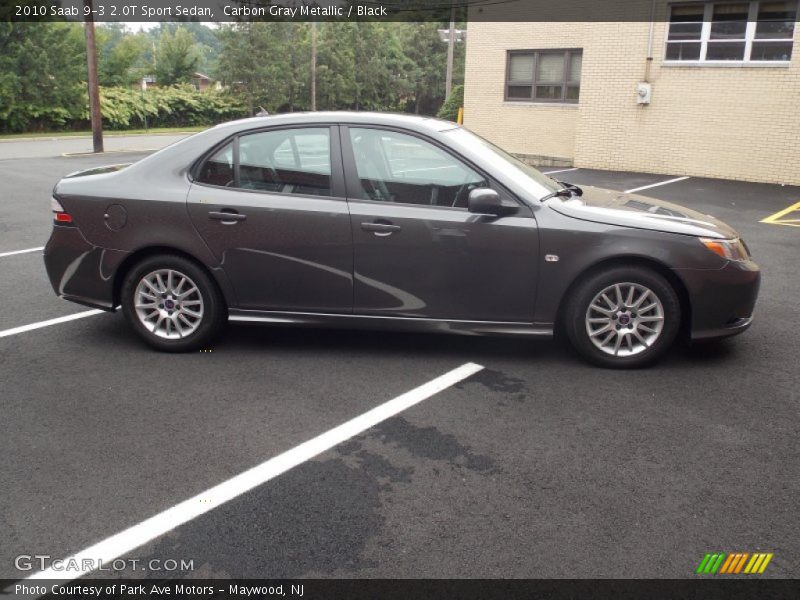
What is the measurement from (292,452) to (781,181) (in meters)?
15.1

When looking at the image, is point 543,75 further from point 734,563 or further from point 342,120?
point 734,563

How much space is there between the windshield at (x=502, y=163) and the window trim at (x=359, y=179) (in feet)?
Result: 0.38

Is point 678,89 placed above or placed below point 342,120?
above

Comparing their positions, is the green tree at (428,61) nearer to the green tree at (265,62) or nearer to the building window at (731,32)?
the green tree at (265,62)

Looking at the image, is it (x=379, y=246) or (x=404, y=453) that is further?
(x=379, y=246)

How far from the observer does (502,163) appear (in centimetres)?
523

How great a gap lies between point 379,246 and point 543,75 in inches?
687

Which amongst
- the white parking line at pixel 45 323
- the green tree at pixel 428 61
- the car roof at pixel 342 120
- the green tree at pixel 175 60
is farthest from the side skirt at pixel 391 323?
the green tree at pixel 428 61

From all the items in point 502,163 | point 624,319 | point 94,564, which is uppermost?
point 502,163

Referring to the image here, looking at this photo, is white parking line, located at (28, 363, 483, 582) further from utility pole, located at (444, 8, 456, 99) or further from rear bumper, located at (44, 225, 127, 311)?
utility pole, located at (444, 8, 456, 99)

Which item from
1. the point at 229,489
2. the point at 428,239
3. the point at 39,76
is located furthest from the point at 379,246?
the point at 39,76

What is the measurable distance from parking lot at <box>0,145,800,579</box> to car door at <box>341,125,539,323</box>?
1.45 ft

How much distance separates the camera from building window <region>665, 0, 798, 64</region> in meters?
15.3

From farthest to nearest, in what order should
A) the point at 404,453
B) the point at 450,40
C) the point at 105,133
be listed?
the point at 105,133 → the point at 450,40 → the point at 404,453
